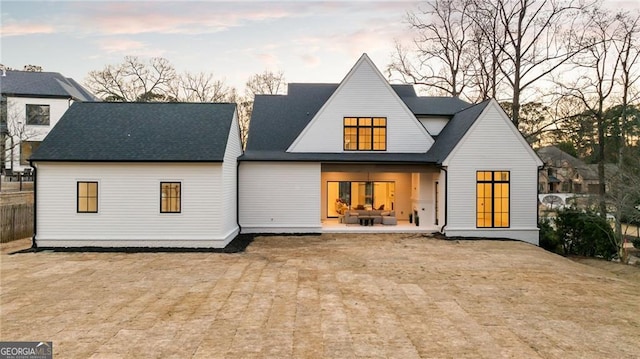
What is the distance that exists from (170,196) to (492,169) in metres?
12.6

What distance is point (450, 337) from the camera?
610 centimetres

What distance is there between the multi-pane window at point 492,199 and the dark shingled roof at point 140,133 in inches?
412

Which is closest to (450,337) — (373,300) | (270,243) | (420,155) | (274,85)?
(373,300)

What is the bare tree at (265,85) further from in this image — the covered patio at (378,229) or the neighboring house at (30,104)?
the covered patio at (378,229)

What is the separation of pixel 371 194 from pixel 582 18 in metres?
14.8

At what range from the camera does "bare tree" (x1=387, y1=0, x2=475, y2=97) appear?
1041 inches

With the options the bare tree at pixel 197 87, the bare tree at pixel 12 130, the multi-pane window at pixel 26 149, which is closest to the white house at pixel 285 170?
the bare tree at pixel 12 130

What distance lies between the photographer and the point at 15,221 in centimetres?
1537

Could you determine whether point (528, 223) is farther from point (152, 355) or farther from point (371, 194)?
point (152, 355)

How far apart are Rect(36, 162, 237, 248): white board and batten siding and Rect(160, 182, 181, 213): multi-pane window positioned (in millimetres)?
162

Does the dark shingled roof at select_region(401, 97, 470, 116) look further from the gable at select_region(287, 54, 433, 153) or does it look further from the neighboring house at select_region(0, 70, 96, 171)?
the neighboring house at select_region(0, 70, 96, 171)

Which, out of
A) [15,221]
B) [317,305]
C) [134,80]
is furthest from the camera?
[134,80]

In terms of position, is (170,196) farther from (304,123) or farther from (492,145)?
(492,145)

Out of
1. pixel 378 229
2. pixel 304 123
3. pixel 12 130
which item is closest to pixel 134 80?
pixel 12 130
